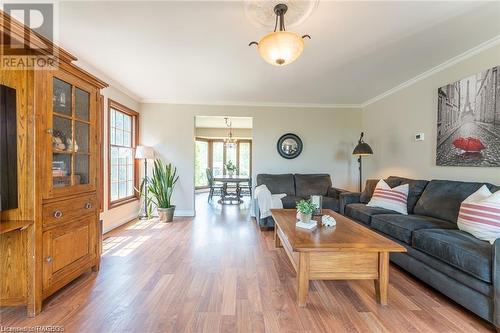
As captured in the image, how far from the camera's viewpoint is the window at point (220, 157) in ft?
30.1

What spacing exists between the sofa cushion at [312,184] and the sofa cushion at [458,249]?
242cm

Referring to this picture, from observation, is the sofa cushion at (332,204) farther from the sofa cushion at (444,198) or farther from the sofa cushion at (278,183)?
the sofa cushion at (444,198)

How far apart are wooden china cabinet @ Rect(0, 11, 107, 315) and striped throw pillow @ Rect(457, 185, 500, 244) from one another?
3523mm

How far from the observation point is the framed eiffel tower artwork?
99.5 inches

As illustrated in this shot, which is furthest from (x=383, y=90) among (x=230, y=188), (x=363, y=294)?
(x=230, y=188)

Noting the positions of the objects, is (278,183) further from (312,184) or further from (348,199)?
(348,199)

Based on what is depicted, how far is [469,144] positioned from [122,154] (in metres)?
5.32

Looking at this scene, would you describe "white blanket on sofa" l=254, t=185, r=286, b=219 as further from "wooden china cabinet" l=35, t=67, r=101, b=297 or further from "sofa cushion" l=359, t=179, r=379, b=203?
"wooden china cabinet" l=35, t=67, r=101, b=297

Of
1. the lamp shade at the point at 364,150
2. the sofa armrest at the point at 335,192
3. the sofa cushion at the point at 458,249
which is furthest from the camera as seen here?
the sofa armrest at the point at 335,192

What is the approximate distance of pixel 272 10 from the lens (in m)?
1.83

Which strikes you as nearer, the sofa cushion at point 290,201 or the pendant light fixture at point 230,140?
the sofa cushion at point 290,201

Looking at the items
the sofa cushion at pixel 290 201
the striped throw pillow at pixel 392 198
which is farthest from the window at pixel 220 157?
the striped throw pillow at pixel 392 198

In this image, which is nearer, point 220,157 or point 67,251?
point 67,251

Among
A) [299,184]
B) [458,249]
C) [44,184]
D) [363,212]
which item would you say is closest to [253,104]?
[299,184]
